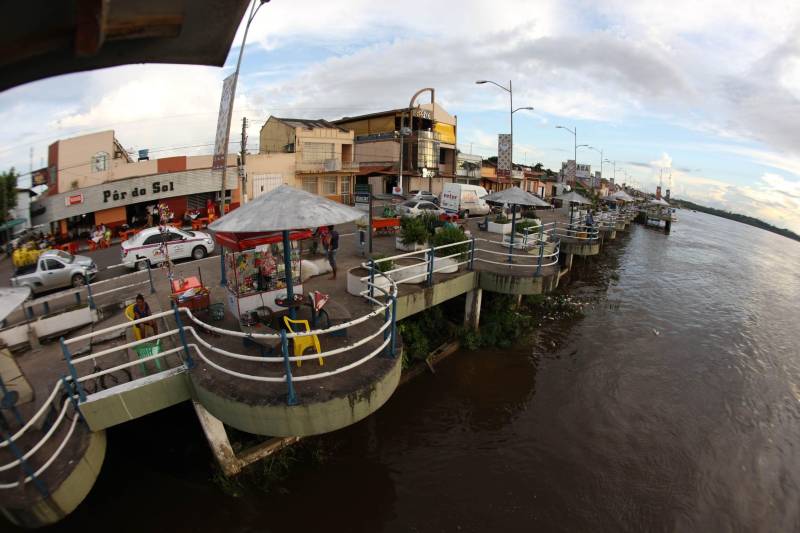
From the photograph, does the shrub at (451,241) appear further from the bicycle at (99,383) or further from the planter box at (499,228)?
the bicycle at (99,383)

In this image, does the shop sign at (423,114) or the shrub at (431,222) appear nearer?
the shrub at (431,222)

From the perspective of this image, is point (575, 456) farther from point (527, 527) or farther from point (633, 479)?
point (527, 527)

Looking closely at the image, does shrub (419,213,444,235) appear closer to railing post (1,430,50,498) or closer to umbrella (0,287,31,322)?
umbrella (0,287,31,322)

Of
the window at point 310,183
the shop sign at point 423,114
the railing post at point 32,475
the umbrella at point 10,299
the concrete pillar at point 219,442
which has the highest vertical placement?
the shop sign at point 423,114

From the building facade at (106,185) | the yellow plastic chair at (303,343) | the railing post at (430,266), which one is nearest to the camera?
the yellow plastic chair at (303,343)

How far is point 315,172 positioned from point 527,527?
32737 millimetres

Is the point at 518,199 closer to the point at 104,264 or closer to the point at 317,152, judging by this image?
the point at 104,264

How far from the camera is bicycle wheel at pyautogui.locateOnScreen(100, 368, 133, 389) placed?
695cm

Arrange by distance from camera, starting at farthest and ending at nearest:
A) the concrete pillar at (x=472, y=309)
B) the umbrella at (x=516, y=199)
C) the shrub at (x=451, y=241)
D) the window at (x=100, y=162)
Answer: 1. the window at (x=100, y=162)
2. the umbrella at (x=516, y=199)
3. the concrete pillar at (x=472, y=309)
4. the shrub at (x=451, y=241)

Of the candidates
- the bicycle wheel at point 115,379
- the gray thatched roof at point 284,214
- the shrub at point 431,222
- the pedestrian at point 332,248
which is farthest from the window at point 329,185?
the gray thatched roof at point 284,214

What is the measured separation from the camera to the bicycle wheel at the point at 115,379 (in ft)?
22.8

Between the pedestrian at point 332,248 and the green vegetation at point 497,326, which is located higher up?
the pedestrian at point 332,248

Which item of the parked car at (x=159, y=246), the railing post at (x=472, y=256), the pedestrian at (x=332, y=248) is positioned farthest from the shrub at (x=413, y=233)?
the parked car at (x=159, y=246)

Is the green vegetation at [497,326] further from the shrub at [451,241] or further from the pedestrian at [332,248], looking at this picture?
the pedestrian at [332,248]
